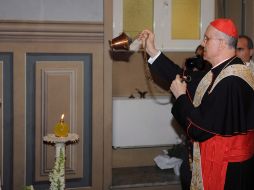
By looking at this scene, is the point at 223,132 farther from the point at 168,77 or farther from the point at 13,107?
the point at 13,107

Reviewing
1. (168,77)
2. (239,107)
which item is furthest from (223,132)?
(168,77)

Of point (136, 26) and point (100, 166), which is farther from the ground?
point (136, 26)

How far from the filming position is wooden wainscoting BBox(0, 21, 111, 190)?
137 inches

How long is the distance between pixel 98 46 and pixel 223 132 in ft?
5.52

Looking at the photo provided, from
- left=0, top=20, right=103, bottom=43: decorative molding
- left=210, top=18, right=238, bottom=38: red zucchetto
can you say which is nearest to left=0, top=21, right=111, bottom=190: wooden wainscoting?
left=0, top=20, right=103, bottom=43: decorative molding

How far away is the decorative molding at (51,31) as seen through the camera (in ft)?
11.3

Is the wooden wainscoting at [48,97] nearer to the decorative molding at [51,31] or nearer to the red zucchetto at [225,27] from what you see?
the decorative molding at [51,31]

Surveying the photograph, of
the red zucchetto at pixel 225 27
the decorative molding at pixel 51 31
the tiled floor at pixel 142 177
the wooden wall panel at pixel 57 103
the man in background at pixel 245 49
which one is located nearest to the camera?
the red zucchetto at pixel 225 27

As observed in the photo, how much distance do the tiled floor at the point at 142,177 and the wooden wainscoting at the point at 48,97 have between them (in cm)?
31

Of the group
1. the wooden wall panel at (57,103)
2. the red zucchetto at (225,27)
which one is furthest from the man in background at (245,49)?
the wooden wall panel at (57,103)

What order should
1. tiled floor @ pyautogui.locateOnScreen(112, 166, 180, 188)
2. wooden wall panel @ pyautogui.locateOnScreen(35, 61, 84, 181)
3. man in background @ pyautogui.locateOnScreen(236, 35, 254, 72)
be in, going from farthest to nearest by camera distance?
tiled floor @ pyautogui.locateOnScreen(112, 166, 180, 188), man in background @ pyautogui.locateOnScreen(236, 35, 254, 72), wooden wall panel @ pyautogui.locateOnScreen(35, 61, 84, 181)

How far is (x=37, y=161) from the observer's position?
3.62m

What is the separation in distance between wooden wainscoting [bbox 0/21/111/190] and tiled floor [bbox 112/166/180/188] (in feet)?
1.03

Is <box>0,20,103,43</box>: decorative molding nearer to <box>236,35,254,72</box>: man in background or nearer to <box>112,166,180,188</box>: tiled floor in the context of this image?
<box>236,35,254,72</box>: man in background
